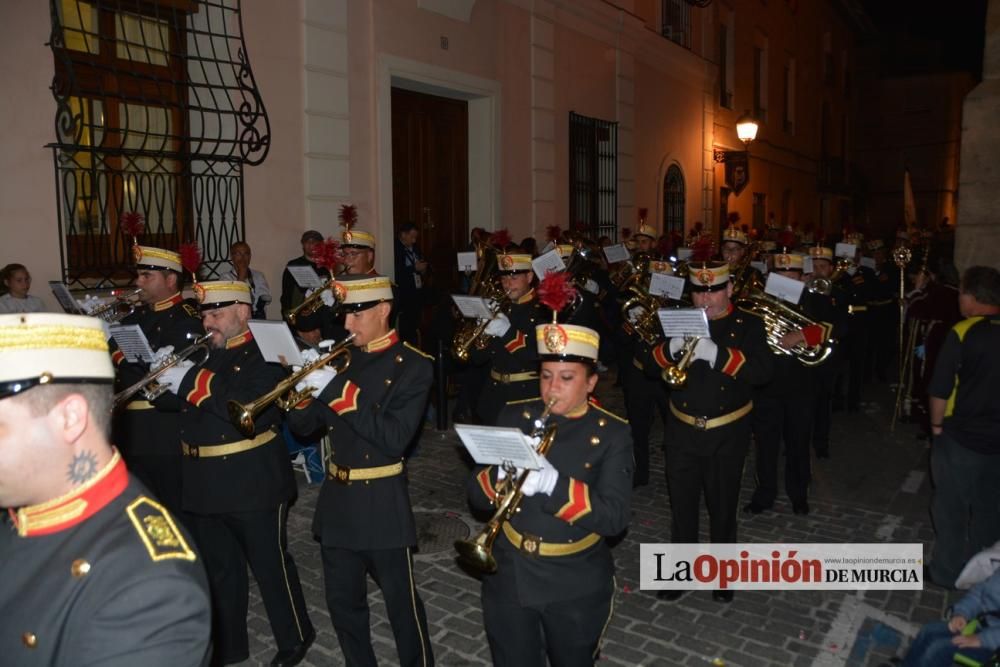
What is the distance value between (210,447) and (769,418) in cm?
498

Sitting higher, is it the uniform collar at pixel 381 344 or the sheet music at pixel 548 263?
the sheet music at pixel 548 263

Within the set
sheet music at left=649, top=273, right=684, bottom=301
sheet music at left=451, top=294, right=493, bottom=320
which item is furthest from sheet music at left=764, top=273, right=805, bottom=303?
sheet music at left=451, top=294, right=493, bottom=320

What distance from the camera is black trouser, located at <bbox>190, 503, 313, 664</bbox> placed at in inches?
179

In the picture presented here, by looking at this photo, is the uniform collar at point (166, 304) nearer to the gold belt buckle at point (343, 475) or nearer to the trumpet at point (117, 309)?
the trumpet at point (117, 309)

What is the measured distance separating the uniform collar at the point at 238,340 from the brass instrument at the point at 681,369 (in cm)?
266

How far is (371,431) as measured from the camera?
4.02m

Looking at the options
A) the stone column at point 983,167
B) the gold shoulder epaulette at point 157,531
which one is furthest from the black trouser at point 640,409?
the gold shoulder epaulette at point 157,531

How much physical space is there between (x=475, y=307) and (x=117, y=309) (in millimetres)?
2990

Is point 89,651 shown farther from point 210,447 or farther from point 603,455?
point 210,447

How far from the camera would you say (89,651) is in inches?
70.5

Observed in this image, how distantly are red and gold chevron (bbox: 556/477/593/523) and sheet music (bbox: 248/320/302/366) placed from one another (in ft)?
5.31

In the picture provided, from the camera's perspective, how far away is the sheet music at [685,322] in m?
5.15

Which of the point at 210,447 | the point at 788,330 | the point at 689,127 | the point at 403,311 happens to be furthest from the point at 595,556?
the point at 689,127

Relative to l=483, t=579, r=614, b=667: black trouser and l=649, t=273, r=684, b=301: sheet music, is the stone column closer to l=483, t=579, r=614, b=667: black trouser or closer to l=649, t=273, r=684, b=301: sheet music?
l=649, t=273, r=684, b=301: sheet music
